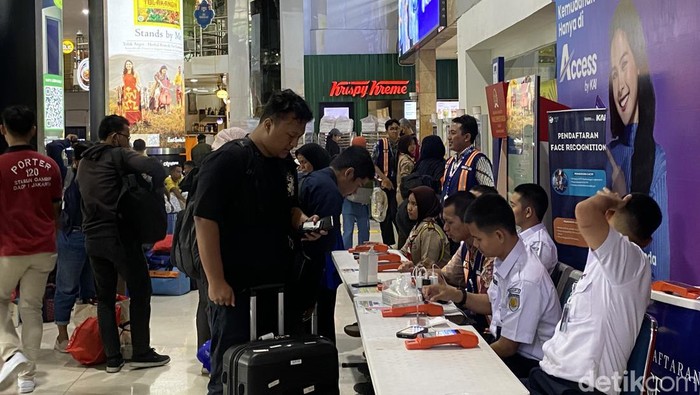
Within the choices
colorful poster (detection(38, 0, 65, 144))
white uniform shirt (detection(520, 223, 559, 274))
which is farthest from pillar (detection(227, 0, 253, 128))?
white uniform shirt (detection(520, 223, 559, 274))

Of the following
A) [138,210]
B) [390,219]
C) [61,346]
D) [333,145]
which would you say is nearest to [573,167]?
[138,210]

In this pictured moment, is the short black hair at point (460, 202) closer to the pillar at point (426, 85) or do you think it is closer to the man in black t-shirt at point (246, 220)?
the man in black t-shirt at point (246, 220)

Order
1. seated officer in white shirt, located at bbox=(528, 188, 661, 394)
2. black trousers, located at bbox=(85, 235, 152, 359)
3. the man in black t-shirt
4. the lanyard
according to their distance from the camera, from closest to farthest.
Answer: seated officer in white shirt, located at bbox=(528, 188, 661, 394) → the man in black t-shirt → black trousers, located at bbox=(85, 235, 152, 359) → the lanyard

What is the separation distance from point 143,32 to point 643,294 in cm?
1095

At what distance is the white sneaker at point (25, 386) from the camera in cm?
489

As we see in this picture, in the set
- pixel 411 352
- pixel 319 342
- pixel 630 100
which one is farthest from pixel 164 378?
pixel 630 100

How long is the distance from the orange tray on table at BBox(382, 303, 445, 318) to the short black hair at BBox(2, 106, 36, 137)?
2749mm

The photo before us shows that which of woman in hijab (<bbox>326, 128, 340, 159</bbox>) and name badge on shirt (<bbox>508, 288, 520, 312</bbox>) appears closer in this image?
name badge on shirt (<bbox>508, 288, 520, 312</bbox>)

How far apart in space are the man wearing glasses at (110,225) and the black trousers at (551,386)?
313 centimetres

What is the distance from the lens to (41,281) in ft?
16.2

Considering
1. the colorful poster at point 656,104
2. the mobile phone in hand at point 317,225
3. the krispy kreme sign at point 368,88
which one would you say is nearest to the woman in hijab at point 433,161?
the colorful poster at point 656,104

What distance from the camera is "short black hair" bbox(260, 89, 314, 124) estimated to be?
10.6ft

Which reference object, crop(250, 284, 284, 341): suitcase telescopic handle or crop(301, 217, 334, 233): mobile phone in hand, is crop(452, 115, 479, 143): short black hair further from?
crop(250, 284, 284, 341): suitcase telescopic handle

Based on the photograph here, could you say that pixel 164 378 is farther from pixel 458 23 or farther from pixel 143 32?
pixel 143 32
